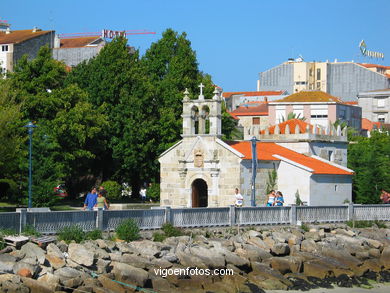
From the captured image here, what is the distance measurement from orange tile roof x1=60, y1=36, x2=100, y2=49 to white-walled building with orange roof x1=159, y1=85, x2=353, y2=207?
58435mm

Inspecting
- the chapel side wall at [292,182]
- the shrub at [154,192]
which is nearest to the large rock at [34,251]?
the chapel side wall at [292,182]

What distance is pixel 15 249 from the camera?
979 inches

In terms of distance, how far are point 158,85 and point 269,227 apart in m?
28.8

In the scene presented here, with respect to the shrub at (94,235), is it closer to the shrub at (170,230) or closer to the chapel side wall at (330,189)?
the shrub at (170,230)

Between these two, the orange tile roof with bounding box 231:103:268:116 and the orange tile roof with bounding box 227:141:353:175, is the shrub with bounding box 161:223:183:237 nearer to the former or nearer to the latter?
the orange tile roof with bounding box 227:141:353:175

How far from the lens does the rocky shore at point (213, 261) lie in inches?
939

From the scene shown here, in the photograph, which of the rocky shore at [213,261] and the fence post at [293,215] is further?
the fence post at [293,215]

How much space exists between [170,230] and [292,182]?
13708 millimetres

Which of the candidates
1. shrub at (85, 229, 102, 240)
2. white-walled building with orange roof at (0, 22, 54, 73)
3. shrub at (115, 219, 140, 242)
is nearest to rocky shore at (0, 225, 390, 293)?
shrub at (115, 219, 140, 242)

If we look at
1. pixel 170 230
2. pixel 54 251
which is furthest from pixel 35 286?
pixel 170 230

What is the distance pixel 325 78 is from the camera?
12706cm

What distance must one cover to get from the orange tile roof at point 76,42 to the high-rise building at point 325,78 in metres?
36.1

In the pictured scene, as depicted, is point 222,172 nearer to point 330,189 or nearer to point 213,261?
point 330,189
